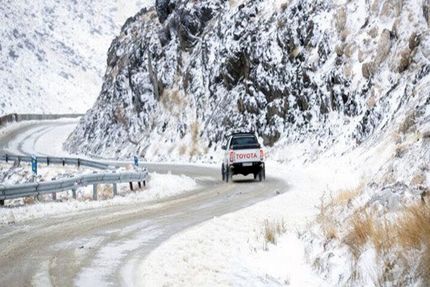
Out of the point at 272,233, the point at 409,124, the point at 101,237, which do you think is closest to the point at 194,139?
the point at 409,124

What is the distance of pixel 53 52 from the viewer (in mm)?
107438

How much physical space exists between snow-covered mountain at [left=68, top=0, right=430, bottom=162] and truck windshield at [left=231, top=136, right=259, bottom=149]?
610cm

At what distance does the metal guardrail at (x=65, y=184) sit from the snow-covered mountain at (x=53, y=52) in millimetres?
74455

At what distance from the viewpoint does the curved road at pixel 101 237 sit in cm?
833

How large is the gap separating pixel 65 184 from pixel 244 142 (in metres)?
8.96

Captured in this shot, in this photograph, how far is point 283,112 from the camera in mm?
36219

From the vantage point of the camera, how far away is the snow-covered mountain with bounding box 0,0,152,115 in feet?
313

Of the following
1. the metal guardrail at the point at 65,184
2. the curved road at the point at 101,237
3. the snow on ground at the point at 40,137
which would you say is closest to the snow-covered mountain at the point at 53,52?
the snow on ground at the point at 40,137

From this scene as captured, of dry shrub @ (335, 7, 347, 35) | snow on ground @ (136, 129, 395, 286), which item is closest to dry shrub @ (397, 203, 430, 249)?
snow on ground @ (136, 129, 395, 286)

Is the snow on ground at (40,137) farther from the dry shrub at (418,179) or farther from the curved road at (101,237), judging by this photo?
the dry shrub at (418,179)

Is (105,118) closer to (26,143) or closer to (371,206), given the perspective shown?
(26,143)

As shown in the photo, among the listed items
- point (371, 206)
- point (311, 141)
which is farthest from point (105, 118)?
point (371, 206)

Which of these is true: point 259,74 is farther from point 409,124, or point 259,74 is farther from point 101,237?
point 101,237

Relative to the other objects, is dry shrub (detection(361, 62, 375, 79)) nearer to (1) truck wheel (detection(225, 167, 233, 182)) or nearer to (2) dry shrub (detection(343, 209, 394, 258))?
(1) truck wheel (detection(225, 167, 233, 182))
